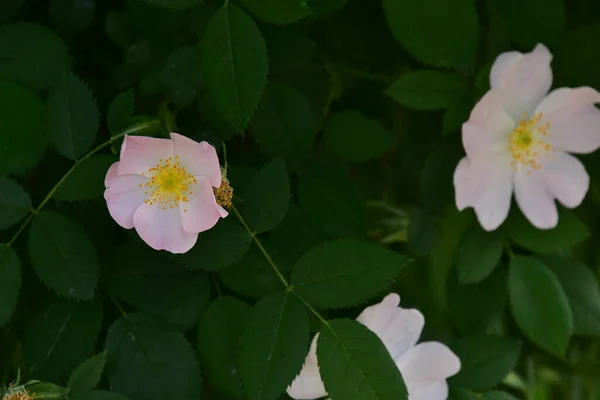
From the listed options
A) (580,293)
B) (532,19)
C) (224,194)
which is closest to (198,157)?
(224,194)

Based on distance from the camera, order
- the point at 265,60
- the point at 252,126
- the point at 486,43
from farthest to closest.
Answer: the point at 486,43, the point at 252,126, the point at 265,60

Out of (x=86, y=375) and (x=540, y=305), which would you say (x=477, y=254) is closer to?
(x=540, y=305)

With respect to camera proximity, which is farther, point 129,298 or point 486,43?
point 486,43

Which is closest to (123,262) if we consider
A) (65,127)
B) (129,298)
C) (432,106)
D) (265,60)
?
(129,298)

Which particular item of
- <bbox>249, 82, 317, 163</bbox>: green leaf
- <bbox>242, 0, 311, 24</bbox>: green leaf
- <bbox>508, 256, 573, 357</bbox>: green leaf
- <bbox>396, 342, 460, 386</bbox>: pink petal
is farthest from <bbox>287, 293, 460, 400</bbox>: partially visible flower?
<bbox>242, 0, 311, 24</bbox>: green leaf

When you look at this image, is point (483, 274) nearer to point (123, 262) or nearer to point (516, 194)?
point (516, 194)

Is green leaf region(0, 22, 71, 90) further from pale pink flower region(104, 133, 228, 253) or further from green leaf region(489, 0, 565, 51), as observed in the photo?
green leaf region(489, 0, 565, 51)

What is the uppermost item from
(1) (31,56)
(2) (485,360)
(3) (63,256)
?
(1) (31,56)
